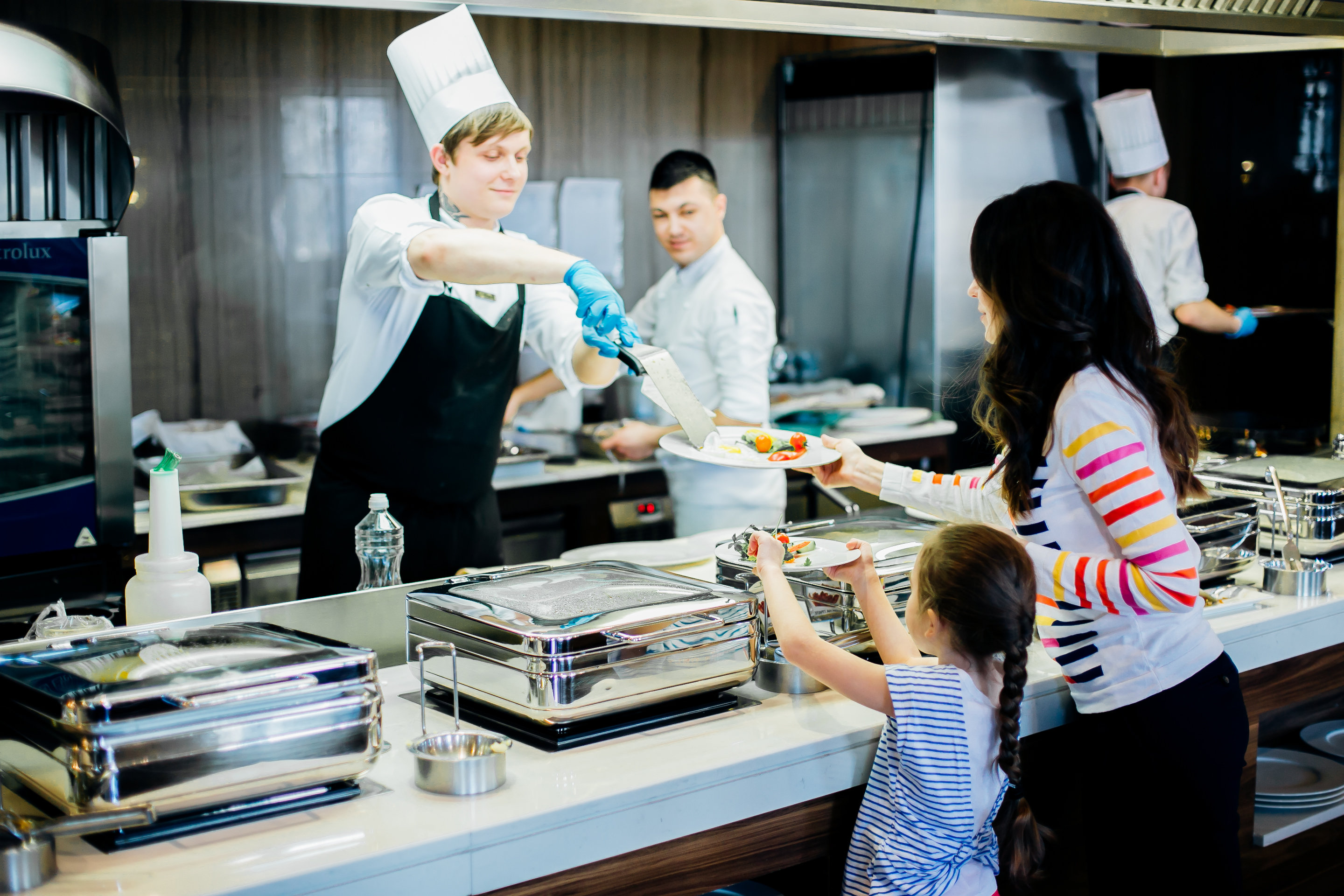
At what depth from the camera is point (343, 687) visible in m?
1.31

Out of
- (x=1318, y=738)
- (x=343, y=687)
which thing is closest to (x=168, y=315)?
(x=343, y=687)

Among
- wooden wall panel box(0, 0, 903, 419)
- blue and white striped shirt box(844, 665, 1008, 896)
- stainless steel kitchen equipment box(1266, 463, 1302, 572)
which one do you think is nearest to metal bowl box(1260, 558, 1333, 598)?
stainless steel kitchen equipment box(1266, 463, 1302, 572)

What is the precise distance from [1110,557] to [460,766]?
886 mm

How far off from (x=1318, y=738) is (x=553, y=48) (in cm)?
327

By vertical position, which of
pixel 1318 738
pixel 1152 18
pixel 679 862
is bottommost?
pixel 1318 738

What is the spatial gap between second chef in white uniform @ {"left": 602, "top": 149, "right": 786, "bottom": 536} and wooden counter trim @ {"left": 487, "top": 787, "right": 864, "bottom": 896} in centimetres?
206

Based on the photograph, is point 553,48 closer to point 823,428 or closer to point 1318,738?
point 823,428

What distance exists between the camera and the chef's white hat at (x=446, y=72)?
242cm

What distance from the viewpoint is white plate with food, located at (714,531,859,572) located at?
5.73 feet

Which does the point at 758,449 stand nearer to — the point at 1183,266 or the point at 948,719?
the point at 948,719

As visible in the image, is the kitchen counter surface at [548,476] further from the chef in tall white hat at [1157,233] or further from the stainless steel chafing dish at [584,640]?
the stainless steel chafing dish at [584,640]

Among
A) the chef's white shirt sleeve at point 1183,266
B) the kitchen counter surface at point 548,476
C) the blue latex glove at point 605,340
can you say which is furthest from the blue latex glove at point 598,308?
the chef's white shirt sleeve at point 1183,266

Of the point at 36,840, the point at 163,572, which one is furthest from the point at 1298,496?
the point at 36,840

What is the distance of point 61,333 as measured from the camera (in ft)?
7.98
